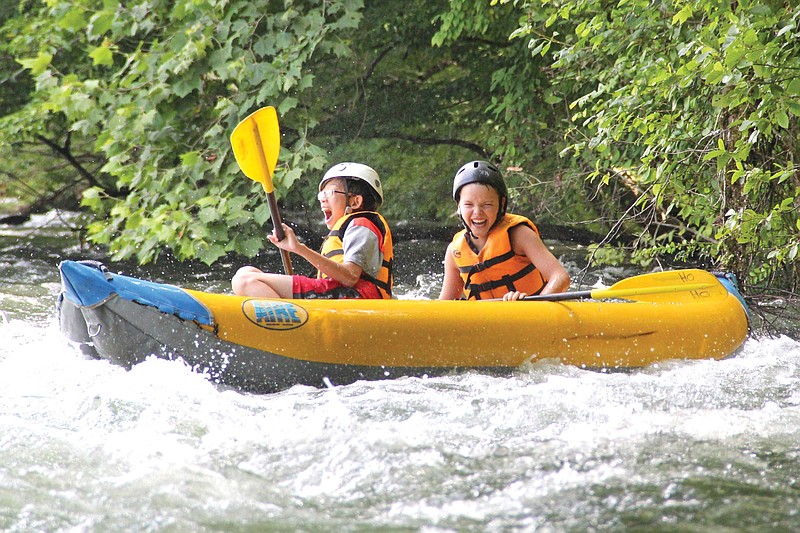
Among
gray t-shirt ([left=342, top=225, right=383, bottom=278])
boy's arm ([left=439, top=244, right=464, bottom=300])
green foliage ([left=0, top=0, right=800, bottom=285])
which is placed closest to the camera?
gray t-shirt ([left=342, top=225, right=383, bottom=278])

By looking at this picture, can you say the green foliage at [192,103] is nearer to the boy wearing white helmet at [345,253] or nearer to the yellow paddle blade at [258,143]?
the yellow paddle blade at [258,143]

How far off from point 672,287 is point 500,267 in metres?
0.85

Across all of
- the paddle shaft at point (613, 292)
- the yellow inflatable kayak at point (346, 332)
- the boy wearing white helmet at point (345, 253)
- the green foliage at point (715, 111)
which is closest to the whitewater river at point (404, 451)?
the yellow inflatable kayak at point (346, 332)

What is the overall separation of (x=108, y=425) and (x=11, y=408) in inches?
19.2

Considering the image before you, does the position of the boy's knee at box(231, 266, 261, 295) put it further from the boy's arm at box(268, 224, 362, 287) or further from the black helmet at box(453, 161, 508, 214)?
the black helmet at box(453, 161, 508, 214)

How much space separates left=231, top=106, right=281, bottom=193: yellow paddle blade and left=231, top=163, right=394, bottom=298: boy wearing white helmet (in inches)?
12.4

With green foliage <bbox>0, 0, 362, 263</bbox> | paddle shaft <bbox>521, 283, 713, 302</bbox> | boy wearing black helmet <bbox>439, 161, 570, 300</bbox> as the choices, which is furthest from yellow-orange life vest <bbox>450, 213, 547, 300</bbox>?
green foliage <bbox>0, 0, 362, 263</bbox>

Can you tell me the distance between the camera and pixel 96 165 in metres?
10.7

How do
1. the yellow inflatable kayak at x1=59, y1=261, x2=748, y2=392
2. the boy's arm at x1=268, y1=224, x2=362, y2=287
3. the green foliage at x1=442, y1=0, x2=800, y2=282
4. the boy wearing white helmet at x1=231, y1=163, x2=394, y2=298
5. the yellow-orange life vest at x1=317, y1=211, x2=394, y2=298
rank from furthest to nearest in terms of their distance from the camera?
the yellow-orange life vest at x1=317, y1=211, x2=394, y2=298
the boy wearing white helmet at x1=231, y1=163, x2=394, y2=298
the boy's arm at x1=268, y1=224, x2=362, y2=287
the green foliage at x1=442, y1=0, x2=800, y2=282
the yellow inflatable kayak at x1=59, y1=261, x2=748, y2=392

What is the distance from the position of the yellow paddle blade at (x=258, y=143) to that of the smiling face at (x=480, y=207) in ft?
3.22

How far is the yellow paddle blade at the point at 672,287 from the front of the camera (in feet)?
15.0

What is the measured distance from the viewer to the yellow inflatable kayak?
12.3 feet

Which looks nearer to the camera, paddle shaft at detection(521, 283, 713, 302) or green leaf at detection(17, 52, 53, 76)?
paddle shaft at detection(521, 283, 713, 302)

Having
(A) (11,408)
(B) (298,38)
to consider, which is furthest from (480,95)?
(A) (11,408)
